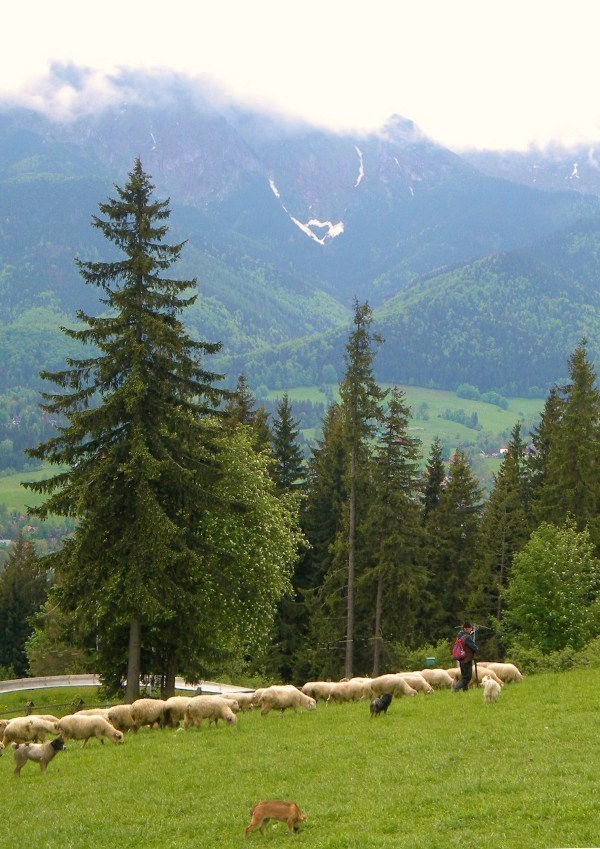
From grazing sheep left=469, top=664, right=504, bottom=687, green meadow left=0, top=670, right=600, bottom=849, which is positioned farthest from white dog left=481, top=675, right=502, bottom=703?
grazing sheep left=469, top=664, right=504, bottom=687

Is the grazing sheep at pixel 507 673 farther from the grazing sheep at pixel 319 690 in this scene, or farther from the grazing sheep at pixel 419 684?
the grazing sheep at pixel 319 690

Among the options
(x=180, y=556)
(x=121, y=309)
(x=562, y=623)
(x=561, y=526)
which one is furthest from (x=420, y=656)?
(x=121, y=309)

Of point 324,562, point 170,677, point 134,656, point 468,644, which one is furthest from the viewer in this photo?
point 324,562

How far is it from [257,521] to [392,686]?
A: 1390 cm

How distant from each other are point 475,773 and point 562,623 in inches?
1143

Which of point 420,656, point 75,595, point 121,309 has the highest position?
point 121,309

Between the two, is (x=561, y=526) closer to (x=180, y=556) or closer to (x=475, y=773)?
(x=180, y=556)

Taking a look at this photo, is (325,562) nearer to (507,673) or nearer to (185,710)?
(507,673)

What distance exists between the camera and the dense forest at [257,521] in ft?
109

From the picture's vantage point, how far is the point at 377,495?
5578 centimetres

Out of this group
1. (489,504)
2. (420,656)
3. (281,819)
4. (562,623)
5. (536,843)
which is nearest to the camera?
(536,843)

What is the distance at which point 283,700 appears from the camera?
92.4 ft

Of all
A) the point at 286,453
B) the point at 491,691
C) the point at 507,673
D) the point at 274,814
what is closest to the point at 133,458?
the point at 491,691

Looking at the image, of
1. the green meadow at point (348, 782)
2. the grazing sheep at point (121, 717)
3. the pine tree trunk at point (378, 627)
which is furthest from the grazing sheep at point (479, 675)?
the pine tree trunk at point (378, 627)
